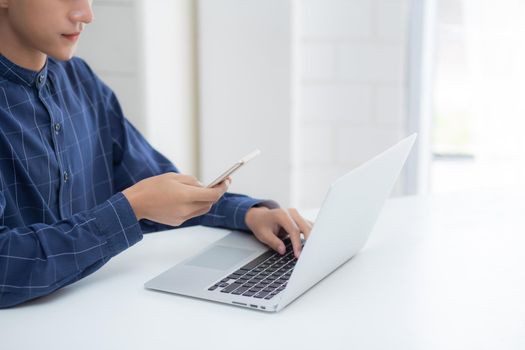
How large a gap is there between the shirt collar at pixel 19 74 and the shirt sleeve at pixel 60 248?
22cm

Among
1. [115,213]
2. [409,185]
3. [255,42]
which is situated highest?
[255,42]

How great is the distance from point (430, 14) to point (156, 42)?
75 cm

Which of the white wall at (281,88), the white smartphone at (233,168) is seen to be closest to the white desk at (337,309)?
the white smartphone at (233,168)

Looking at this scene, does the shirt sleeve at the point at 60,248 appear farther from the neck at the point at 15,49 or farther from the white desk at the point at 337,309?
the neck at the point at 15,49

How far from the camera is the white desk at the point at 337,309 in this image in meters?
0.83

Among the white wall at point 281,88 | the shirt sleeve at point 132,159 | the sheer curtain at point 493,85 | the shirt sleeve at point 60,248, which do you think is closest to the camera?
the shirt sleeve at point 60,248

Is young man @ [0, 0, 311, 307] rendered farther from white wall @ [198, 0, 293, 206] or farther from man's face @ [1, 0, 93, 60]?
white wall @ [198, 0, 293, 206]

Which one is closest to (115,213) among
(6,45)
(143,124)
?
(6,45)

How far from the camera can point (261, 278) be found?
996 millimetres

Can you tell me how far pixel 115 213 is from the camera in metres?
1.00

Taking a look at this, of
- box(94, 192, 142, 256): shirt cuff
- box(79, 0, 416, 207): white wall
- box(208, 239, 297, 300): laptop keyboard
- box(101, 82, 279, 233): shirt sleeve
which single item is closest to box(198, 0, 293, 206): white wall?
box(79, 0, 416, 207): white wall

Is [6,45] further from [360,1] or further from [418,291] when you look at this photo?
[360,1]

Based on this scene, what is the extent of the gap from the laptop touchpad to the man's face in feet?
1.18

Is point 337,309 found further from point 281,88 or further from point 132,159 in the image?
point 281,88
